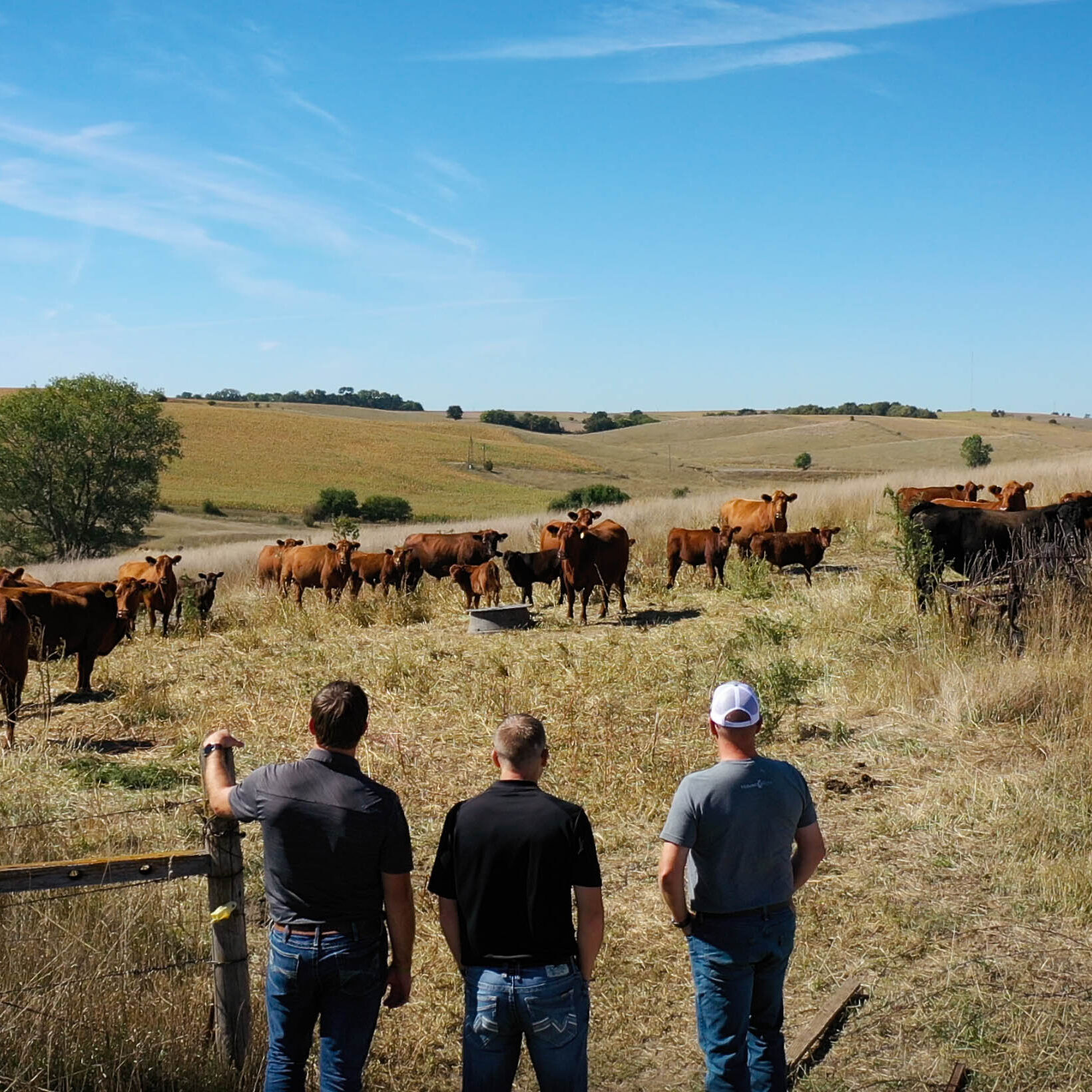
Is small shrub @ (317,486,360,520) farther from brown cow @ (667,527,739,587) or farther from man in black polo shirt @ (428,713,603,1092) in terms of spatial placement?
man in black polo shirt @ (428,713,603,1092)

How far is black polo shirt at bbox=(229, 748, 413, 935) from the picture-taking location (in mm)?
4293

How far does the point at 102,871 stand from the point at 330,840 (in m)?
1.21

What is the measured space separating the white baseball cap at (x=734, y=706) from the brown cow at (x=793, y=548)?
14.7 metres

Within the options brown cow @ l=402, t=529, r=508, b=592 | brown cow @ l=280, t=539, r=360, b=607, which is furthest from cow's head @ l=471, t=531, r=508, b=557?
brown cow @ l=280, t=539, r=360, b=607

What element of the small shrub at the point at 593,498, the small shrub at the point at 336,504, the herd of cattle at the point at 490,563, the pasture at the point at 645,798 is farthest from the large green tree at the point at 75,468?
the pasture at the point at 645,798

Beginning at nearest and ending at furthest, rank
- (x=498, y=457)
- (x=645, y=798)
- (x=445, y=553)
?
(x=645, y=798)
(x=445, y=553)
(x=498, y=457)

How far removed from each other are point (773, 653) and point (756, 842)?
384 inches

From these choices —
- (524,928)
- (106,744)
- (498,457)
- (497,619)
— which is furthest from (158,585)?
(498,457)

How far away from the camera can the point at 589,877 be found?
415 cm

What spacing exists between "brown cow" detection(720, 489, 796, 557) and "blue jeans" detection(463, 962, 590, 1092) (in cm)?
1670

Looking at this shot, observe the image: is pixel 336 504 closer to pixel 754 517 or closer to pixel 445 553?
pixel 445 553

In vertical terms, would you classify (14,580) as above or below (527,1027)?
above

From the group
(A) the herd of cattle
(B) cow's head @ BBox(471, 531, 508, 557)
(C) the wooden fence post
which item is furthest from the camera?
(B) cow's head @ BBox(471, 531, 508, 557)

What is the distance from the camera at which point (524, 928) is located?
13.6 ft
